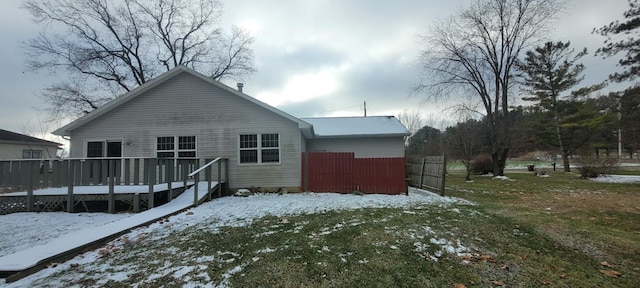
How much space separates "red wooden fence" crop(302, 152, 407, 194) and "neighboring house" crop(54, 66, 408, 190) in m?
0.66

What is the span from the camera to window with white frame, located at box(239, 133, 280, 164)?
1182cm

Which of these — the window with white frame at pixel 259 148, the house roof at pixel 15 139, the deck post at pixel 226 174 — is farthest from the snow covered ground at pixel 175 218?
the house roof at pixel 15 139

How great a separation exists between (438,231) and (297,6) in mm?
9076

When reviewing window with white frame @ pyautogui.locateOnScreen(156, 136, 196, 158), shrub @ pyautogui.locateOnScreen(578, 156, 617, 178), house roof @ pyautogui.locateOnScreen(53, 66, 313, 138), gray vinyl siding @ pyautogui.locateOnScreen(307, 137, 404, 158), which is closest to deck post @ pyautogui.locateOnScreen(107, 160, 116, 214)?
window with white frame @ pyautogui.locateOnScreen(156, 136, 196, 158)

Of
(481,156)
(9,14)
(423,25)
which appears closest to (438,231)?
(9,14)

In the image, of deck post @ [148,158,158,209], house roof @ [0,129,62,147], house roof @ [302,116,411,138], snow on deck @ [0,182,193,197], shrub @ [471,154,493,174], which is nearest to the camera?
deck post @ [148,158,158,209]

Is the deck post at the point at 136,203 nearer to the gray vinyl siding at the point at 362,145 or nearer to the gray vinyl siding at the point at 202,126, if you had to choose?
the gray vinyl siding at the point at 202,126

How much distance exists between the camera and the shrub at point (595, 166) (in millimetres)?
18719

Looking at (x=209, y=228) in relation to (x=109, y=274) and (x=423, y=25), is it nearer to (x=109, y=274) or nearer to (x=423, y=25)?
(x=109, y=274)

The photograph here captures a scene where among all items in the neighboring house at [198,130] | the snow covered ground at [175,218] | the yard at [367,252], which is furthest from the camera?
the neighboring house at [198,130]

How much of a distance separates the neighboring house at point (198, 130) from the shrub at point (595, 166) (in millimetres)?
18422

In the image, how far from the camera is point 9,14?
12945mm

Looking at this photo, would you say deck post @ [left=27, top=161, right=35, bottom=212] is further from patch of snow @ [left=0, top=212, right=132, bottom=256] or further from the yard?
the yard

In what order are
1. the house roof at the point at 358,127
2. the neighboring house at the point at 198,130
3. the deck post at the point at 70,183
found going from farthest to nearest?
the house roof at the point at 358,127
the neighboring house at the point at 198,130
the deck post at the point at 70,183
